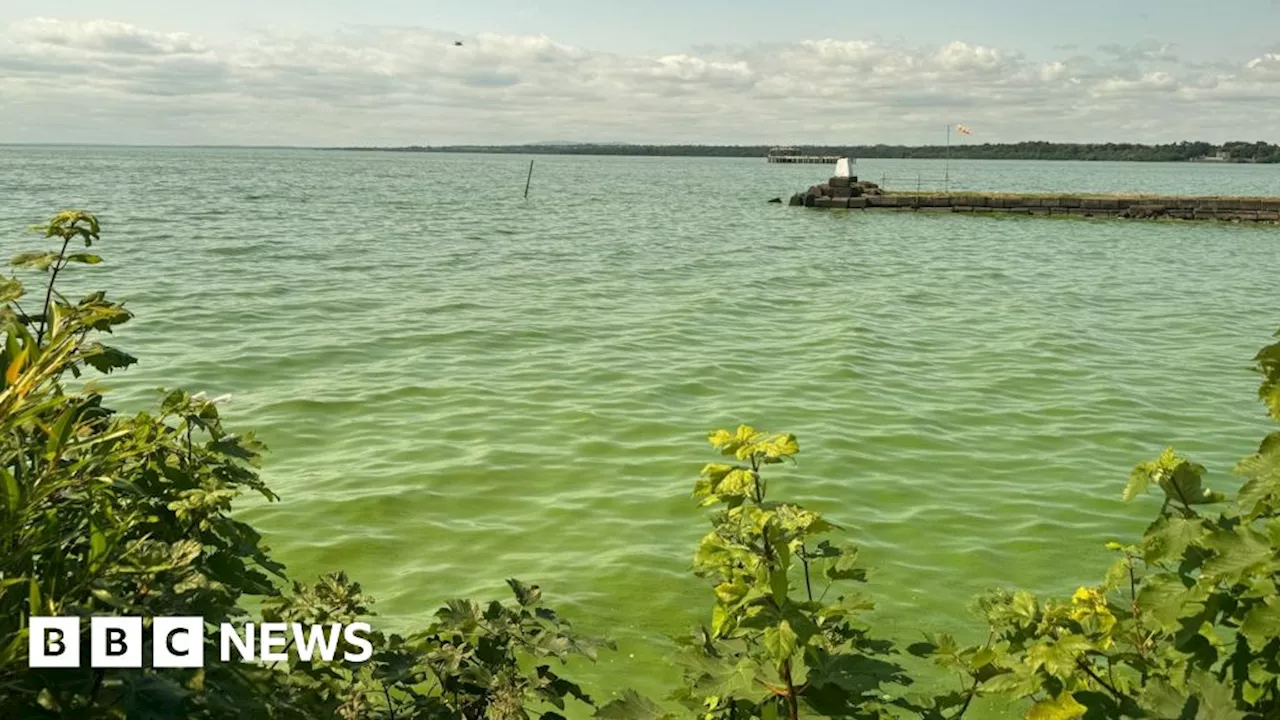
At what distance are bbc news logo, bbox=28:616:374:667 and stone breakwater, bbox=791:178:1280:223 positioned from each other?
142 ft

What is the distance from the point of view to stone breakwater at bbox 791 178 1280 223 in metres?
39.2

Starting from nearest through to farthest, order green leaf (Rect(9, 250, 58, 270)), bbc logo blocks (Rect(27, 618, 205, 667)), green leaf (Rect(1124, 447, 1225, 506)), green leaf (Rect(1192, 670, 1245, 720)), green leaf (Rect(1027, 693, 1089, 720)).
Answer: bbc logo blocks (Rect(27, 618, 205, 667))
green leaf (Rect(1192, 670, 1245, 720))
green leaf (Rect(1027, 693, 1089, 720))
green leaf (Rect(1124, 447, 1225, 506))
green leaf (Rect(9, 250, 58, 270))

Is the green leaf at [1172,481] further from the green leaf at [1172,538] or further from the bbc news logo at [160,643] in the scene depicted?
the bbc news logo at [160,643]

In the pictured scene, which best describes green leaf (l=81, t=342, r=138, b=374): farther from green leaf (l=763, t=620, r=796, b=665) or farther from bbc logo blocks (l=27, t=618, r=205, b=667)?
green leaf (l=763, t=620, r=796, b=665)

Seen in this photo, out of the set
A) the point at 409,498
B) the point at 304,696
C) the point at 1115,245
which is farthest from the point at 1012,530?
the point at 1115,245

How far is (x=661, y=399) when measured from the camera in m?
10.7

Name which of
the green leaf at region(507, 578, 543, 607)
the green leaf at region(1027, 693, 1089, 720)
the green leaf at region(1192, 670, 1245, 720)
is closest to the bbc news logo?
the green leaf at region(507, 578, 543, 607)

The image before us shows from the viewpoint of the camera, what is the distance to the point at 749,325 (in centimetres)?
1510

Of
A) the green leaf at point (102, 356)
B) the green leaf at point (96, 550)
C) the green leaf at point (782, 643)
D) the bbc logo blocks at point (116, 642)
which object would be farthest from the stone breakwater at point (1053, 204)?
the green leaf at point (96, 550)

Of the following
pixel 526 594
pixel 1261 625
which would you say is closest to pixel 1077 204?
pixel 526 594

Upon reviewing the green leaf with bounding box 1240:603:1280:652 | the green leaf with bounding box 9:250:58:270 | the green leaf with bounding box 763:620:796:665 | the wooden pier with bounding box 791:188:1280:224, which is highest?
the wooden pier with bounding box 791:188:1280:224

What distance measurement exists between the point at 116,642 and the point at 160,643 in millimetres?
83

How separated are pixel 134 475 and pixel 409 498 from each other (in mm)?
4973

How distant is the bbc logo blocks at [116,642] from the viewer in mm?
1900
